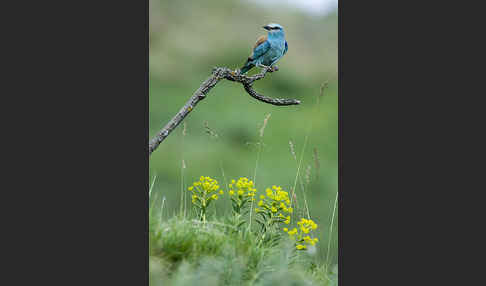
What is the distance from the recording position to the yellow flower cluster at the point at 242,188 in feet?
15.4

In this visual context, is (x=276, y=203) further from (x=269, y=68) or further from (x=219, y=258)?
(x=269, y=68)

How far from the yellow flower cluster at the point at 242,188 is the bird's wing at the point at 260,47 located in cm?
114

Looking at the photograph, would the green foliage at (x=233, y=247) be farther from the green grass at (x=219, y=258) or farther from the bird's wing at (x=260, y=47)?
the bird's wing at (x=260, y=47)

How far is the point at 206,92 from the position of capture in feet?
14.9

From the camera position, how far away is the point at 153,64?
212 inches

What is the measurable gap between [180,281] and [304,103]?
2457mm

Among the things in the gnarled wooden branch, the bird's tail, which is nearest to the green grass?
the gnarled wooden branch

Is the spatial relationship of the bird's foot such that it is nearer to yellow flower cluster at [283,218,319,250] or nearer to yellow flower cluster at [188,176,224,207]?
yellow flower cluster at [188,176,224,207]

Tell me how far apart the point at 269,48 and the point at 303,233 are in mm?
1697

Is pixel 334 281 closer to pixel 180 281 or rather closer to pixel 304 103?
pixel 180 281

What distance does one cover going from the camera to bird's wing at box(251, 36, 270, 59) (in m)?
4.70

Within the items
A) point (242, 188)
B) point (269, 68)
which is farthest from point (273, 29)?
point (242, 188)

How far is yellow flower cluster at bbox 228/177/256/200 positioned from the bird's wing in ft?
3.74
